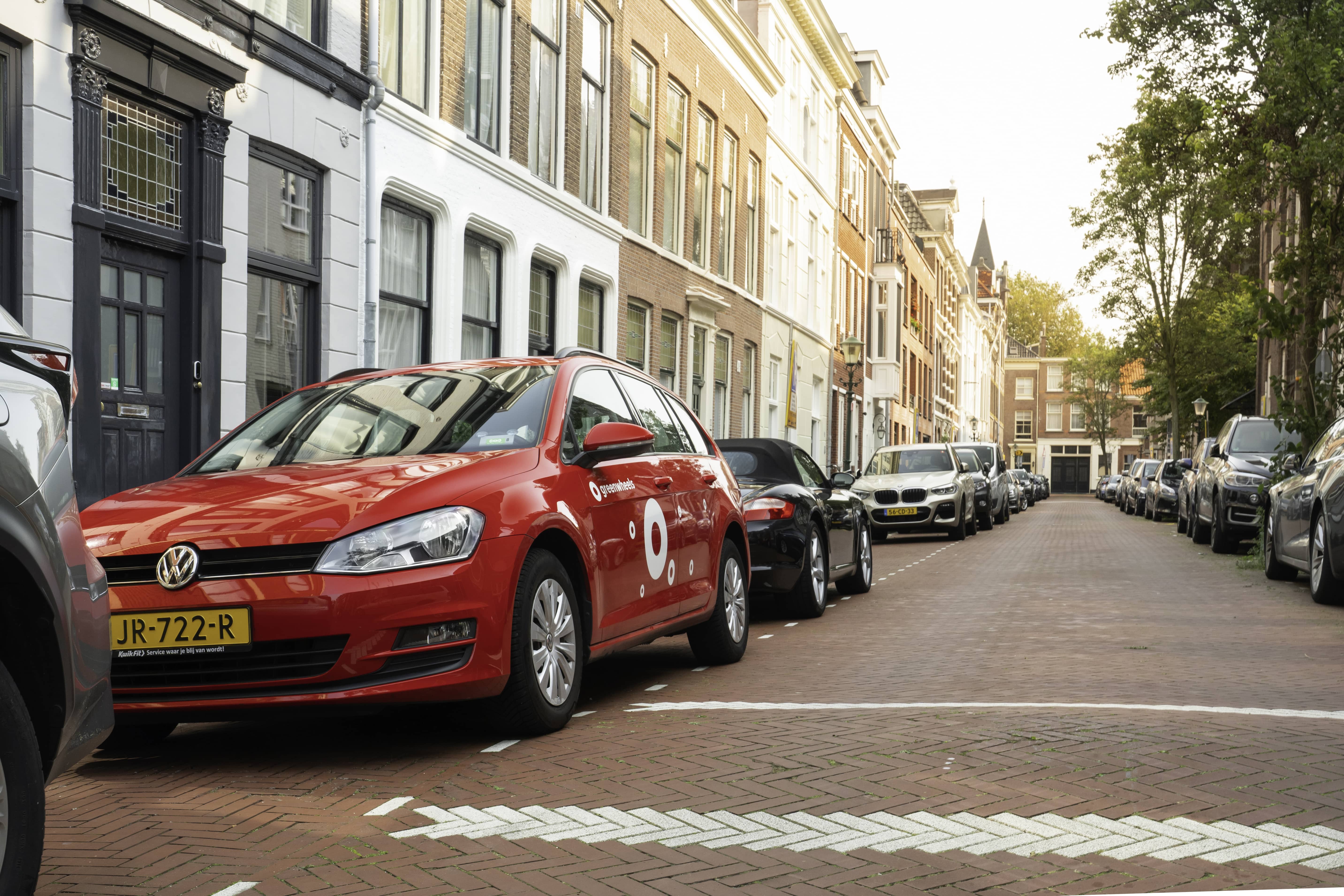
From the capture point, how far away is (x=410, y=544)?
5.23m

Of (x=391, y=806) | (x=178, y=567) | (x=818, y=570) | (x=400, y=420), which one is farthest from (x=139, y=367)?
(x=391, y=806)

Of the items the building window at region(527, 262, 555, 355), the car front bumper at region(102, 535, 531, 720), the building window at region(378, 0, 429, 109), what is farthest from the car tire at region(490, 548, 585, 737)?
the building window at region(527, 262, 555, 355)

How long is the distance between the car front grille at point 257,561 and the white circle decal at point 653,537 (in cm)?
208

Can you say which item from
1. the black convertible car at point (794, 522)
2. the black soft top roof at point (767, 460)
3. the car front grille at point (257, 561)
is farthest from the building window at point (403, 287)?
the car front grille at point (257, 561)

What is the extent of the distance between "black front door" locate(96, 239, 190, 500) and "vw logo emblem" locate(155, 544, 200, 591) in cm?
557

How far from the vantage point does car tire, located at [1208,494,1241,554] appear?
1898cm

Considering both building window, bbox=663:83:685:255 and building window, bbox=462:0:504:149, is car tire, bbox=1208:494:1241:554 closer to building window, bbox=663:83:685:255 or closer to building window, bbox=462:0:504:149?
building window, bbox=663:83:685:255

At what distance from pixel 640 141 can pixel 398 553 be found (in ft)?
62.8

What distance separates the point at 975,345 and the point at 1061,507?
3885 cm

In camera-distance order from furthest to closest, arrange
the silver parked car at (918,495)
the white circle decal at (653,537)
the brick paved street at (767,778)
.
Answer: the silver parked car at (918,495) → the white circle decal at (653,537) → the brick paved street at (767,778)

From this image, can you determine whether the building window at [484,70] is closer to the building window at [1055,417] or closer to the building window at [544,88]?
the building window at [544,88]

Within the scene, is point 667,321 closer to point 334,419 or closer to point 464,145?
point 464,145

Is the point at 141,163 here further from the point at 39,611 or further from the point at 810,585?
the point at 39,611

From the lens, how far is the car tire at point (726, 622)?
8016mm
